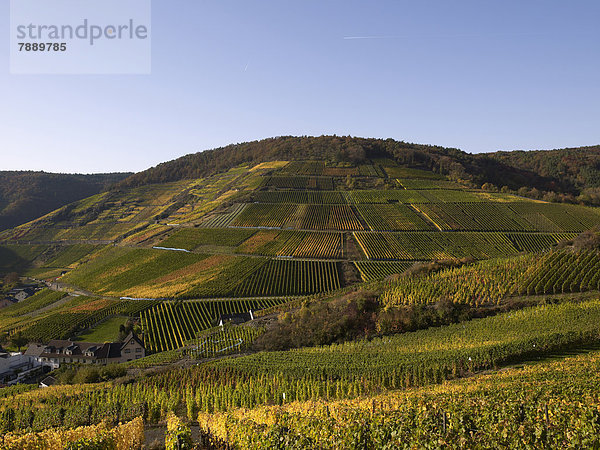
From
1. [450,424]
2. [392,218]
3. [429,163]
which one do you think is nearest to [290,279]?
[392,218]

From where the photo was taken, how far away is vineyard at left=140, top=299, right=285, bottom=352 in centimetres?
5503

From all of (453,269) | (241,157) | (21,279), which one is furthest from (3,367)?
(241,157)

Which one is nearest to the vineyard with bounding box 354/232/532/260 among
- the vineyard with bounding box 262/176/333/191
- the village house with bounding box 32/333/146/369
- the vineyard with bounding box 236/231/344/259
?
the vineyard with bounding box 236/231/344/259

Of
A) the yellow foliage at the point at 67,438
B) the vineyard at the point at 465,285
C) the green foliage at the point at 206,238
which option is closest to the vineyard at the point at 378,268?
the vineyard at the point at 465,285

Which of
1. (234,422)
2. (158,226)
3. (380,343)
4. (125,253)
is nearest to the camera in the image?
Answer: (234,422)

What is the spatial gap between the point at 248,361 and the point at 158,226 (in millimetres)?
94099

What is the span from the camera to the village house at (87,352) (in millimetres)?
52656

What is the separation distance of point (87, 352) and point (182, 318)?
13303 mm

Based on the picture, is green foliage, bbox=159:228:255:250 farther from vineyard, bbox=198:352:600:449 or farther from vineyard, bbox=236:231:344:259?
vineyard, bbox=198:352:600:449

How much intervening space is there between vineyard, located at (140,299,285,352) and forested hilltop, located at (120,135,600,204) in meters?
102

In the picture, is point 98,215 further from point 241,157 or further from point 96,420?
point 96,420

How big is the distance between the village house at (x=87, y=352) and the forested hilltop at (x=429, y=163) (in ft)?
388

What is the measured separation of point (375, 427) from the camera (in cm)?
1358

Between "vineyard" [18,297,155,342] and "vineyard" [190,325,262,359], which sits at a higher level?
"vineyard" [190,325,262,359]
